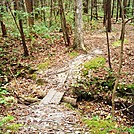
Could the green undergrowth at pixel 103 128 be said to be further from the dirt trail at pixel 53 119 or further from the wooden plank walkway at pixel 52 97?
the wooden plank walkway at pixel 52 97

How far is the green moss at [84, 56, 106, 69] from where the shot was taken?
1071cm

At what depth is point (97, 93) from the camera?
30.3ft

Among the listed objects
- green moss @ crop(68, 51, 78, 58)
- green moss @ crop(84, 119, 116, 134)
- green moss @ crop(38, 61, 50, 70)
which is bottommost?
green moss @ crop(84, 119, 116, 134)

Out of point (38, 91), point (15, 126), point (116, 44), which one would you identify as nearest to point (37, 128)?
point (15, 126)

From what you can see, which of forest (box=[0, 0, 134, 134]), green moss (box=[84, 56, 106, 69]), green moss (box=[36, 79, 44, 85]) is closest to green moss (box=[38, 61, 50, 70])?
forest (box=[0, 0, 134, 134])

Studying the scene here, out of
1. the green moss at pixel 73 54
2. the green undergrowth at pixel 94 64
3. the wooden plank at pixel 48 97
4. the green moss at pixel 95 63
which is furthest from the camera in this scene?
the green moss at pixel 73 54

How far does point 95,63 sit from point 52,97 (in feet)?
11.8

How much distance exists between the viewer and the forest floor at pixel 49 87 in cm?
620

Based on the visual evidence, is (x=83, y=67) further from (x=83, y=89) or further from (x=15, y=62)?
(x=15, y=62)

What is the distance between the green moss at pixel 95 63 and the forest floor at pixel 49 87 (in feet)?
1.21

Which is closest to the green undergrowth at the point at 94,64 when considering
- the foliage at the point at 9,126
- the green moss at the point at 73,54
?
the green moss at the point at 73,54

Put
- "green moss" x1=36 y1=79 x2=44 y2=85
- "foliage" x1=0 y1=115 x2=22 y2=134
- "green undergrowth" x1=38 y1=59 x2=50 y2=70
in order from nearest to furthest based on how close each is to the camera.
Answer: "foliage" x1=0 y1=115 x2=22 y2=134 → "green moss" x1=36 y1=79 x2=44 y2=85 → "green undergrowth" x1=38 y1=59 x2=50 y2=70

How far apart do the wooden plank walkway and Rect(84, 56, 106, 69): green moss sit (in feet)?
8.33

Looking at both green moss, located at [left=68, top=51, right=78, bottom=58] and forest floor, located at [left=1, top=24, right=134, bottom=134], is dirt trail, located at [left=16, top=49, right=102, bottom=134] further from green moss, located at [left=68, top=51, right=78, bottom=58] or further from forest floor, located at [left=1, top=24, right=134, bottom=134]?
green moss, located at [left=68, top=51, right=78, bottom=58]
